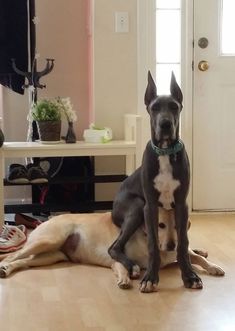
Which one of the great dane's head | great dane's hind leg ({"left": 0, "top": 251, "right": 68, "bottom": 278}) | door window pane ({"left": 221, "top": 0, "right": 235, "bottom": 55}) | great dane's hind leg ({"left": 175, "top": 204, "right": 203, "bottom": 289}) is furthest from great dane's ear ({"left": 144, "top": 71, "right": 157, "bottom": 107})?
door window pane ({"left": 221, "top": 0, "right": 235, "bottom": 55})

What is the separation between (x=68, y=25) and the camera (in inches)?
158

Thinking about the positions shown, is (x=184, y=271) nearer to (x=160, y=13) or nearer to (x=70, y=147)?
(x=70, y=147)

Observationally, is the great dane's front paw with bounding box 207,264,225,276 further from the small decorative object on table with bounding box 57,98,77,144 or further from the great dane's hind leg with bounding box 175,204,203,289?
the small decorative object on table with bounding box 57,98,77,144

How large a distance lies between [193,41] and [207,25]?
0.45 ft

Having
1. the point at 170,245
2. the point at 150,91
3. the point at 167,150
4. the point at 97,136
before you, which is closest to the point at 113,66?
the point at 97,136

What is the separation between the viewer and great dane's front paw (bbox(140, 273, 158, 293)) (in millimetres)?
2393

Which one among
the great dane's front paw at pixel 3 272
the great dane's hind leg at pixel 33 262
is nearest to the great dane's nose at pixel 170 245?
the great dane's hind leg at pixel 33 262

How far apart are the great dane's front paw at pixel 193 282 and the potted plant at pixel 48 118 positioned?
141cm

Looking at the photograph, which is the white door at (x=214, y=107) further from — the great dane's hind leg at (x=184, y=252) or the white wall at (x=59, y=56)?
the great dane's hind leg at (x=184, y=252)

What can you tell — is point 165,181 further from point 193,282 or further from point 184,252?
point 193,282

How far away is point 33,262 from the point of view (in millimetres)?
2734

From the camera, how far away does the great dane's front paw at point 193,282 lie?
2.43 m

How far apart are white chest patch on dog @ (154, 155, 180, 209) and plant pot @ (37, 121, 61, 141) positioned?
116 centimetres

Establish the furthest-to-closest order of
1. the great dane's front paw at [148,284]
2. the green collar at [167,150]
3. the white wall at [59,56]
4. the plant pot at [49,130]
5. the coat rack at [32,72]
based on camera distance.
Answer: the white wall at [59,56]
the coat rack at [32,72]
the plant pot at [49,130]
the green collar at [167,150]
the great dane's front paw at [148,284]
